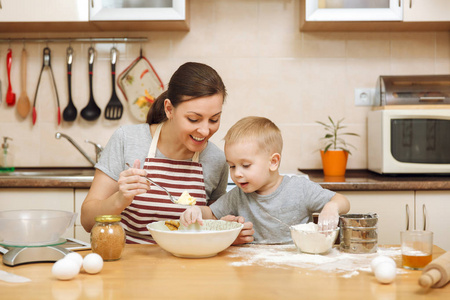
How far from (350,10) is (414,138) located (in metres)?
0.70

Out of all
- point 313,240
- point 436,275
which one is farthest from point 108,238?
point 436,275

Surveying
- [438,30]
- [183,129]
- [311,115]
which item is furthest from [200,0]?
[183,129]

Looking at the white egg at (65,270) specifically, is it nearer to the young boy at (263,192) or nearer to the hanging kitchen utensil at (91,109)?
the young boy at (263,192)

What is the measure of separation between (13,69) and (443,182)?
2331 millimetres

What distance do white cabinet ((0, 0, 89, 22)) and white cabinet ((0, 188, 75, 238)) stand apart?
86 cm

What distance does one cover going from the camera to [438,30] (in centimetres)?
290

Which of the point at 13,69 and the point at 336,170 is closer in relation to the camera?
the point at 336,170

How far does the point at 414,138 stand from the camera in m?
2.55

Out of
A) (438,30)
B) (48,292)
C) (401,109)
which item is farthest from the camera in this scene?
(438,30)

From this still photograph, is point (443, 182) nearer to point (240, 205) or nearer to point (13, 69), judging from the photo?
point (240, 205)

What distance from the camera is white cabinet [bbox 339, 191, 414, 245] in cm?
234

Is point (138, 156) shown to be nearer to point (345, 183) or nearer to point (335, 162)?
point (345, 183)

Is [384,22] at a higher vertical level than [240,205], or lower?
higher

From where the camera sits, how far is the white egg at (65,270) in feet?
3.50
